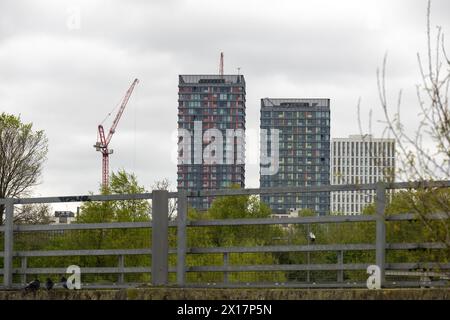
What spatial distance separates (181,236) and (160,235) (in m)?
0.52

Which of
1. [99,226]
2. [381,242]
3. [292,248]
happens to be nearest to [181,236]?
[99,226]

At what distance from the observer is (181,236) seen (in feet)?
36.3

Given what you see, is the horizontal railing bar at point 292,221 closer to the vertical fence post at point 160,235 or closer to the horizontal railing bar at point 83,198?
the vertical fence post at point 160,235

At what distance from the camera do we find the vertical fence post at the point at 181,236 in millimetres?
10922

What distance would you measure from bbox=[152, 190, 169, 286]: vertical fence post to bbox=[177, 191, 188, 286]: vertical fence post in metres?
0.26

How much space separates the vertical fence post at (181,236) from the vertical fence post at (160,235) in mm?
258

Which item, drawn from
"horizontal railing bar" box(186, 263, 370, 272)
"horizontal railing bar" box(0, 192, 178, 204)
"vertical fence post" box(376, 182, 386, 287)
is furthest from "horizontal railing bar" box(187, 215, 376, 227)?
"horizontal railing bar" box(0, 192, 178, 204)

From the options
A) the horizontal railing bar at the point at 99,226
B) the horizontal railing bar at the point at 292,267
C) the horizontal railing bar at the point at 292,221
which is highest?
the horizontal railing bar at the point at 292,221

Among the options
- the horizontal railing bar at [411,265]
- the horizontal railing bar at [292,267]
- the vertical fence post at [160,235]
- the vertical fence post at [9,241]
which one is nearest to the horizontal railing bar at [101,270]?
the vertical fence post at [9,241]

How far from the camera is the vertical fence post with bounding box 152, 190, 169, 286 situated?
1055cm

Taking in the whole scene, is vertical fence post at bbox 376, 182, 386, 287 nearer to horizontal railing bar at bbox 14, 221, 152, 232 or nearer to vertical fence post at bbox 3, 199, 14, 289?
horizontal railing bar at bbox 14, 221, 152, 232

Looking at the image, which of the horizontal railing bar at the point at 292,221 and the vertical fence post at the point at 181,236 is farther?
the vertical fence post at the point at 181,236

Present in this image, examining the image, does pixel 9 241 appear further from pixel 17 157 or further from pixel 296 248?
pixel 17 157
